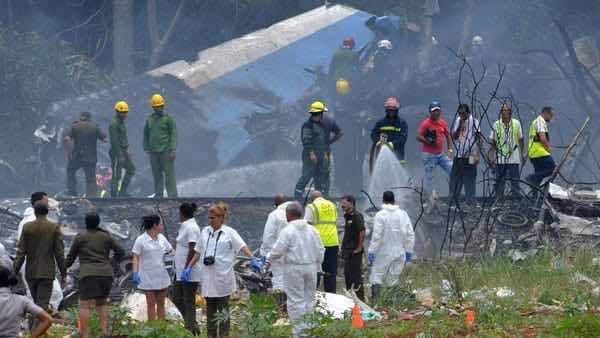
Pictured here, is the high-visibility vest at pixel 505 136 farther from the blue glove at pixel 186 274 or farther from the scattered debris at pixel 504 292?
the blue glove at pixel 186 274

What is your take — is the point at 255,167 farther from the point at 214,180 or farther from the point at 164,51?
the point at 164,51

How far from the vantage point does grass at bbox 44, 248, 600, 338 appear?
10.9 m

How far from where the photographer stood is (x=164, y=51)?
1144 inches

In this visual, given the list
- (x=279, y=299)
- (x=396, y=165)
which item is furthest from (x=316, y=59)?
(x=279, y=299)

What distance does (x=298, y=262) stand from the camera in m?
11.6

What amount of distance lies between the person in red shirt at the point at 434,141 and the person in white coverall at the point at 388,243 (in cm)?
402

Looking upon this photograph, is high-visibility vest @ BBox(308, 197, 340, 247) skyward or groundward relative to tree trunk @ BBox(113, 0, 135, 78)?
groundward

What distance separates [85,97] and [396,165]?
9471 millimetres

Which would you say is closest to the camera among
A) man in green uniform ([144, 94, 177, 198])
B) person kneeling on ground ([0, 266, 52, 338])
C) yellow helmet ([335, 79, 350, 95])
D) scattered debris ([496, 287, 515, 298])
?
person kneeling on ground ([0, 266, 52, 338])

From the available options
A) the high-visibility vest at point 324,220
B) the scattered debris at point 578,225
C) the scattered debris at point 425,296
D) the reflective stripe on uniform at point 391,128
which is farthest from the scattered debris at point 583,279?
the reflective stripe on uniform at point 391,128

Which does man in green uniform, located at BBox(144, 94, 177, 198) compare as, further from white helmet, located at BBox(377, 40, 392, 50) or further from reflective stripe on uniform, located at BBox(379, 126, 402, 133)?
white helmet, located at BBox(377, 40, 392, 50)

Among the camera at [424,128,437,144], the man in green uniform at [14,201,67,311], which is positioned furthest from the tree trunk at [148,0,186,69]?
the man in green uniform at [14,201,67,311]

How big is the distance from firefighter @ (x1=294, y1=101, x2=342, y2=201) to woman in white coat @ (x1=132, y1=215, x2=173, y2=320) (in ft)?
20.5

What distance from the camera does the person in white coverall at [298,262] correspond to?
457 inches
